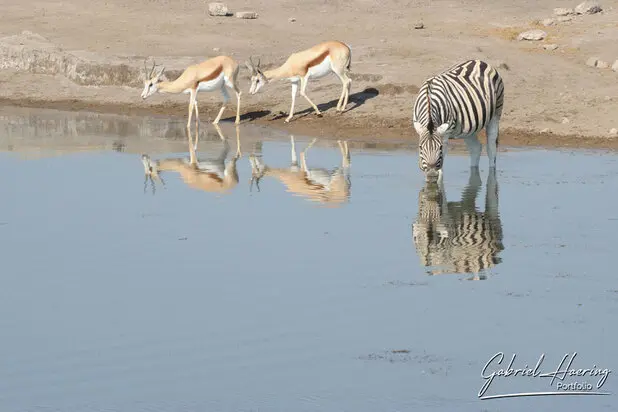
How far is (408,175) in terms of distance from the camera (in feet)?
57.5

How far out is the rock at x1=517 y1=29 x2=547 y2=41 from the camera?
1109 inches

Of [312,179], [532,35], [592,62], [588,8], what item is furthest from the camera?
[588,8]

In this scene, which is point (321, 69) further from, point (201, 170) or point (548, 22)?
point (548, 22)

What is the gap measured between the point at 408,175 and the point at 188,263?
233 inches

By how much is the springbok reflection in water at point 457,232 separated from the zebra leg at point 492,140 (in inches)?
46.1

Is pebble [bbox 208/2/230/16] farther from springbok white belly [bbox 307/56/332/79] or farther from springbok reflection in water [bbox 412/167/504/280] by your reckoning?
springbok reflection in water [bbox 412/167/504/280]

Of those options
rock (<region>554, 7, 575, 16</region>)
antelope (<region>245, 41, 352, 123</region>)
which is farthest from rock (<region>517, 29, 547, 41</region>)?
antelope (<region>245, 41, 352, 123</region>)

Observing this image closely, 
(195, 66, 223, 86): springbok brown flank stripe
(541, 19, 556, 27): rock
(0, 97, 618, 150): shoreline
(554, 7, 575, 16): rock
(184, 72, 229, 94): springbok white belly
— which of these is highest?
(554, 7, 575, 16): rock

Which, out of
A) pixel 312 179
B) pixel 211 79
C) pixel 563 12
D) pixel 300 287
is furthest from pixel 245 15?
pixel 300 287

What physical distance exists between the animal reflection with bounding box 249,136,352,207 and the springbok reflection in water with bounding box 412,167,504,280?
3.50ft

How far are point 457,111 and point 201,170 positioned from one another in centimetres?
383

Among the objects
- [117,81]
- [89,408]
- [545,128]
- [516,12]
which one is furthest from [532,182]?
[516,12]

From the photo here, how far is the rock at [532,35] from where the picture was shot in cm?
2817

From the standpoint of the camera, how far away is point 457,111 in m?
16.6
